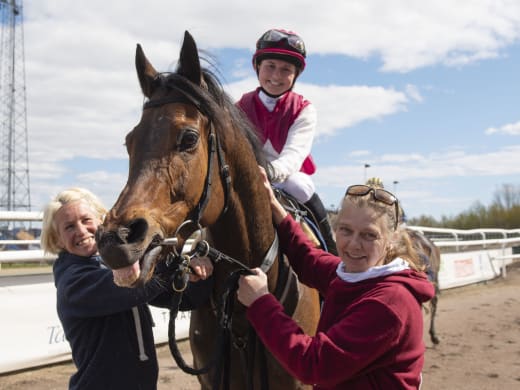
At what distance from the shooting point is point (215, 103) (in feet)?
7.62

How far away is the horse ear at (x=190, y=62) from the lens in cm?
226

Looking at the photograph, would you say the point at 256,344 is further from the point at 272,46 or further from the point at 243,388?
the point at 272,46

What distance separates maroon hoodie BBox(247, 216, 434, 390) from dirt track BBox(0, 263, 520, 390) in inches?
147

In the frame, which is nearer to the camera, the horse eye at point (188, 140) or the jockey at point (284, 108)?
the horse eye at point (188, 140)

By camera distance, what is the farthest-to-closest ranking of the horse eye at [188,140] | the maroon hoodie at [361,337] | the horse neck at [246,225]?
the horse neck at [246,225], the horse eye at [188,140], the maroon hoodie at [361,337]

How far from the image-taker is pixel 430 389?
17.7ft

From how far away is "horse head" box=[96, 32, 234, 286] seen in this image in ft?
5.79

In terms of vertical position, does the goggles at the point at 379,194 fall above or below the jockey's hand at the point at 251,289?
above

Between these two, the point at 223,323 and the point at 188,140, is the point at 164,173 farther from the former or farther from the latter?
the point at 223,323

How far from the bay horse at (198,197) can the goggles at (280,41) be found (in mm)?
1056

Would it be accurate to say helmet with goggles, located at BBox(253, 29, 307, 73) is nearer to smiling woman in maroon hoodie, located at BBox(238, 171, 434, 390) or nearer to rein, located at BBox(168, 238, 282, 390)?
rein, located at BBox(168, 238, 282, 390)

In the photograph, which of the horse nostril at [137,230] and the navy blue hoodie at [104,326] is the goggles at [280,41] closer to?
the navy blue hoodie at [104,326]

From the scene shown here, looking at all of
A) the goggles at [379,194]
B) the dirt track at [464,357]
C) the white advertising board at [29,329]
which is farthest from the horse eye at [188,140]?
the white advertising board at [29,329]

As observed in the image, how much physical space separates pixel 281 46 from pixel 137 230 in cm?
210
